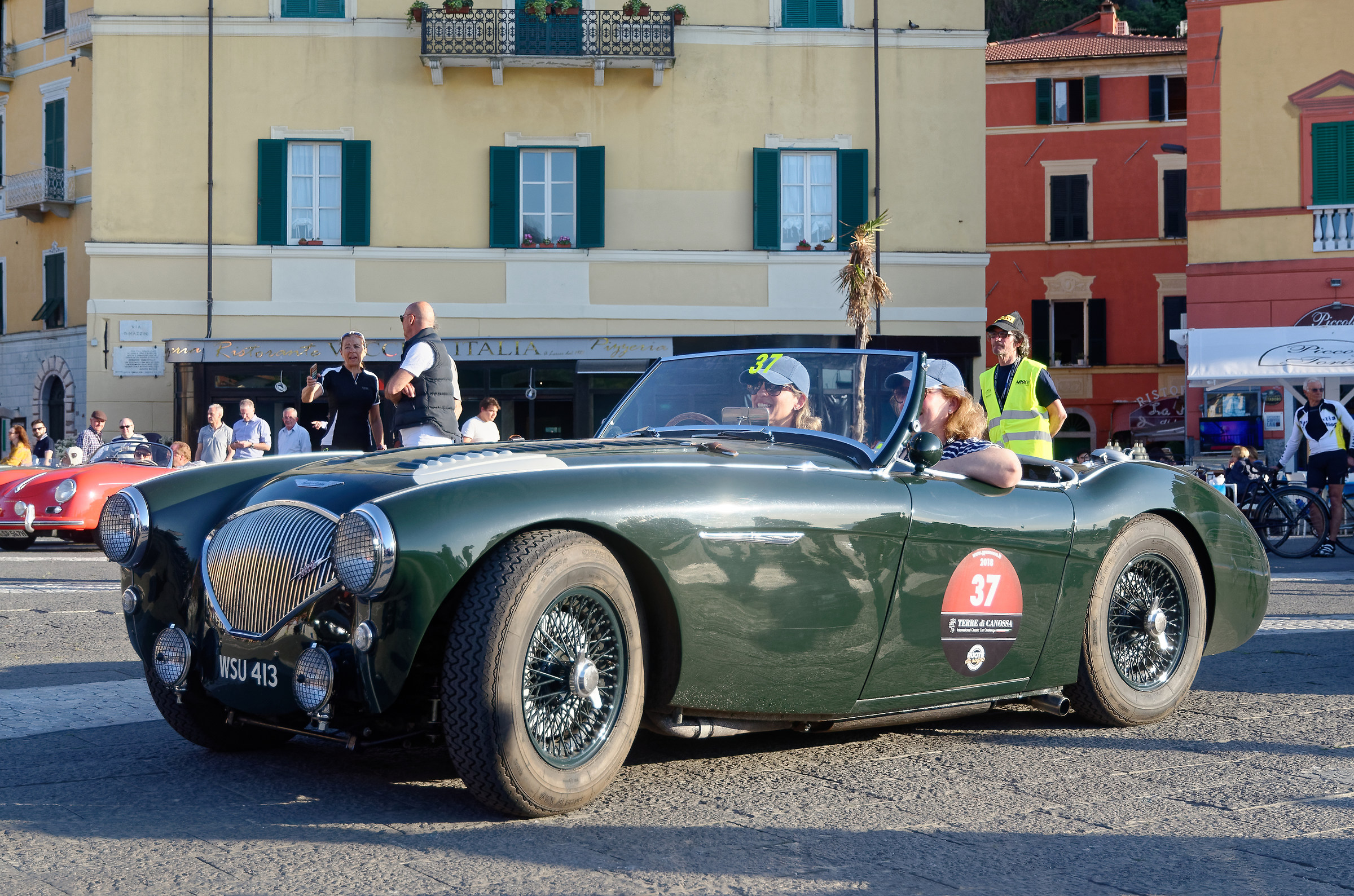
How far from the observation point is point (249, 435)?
53.3ft

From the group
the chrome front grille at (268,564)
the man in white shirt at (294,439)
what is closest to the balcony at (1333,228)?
the man in white shirt at (294,439)

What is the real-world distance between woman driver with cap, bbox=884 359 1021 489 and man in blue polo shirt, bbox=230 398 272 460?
11.8 metres

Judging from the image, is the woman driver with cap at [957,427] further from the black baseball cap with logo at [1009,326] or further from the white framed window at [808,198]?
the white framed window at [808,198]

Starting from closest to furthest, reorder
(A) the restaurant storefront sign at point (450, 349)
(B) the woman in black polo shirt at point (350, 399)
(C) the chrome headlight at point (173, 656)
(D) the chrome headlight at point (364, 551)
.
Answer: (D) the chrome headlight at point (364, 551)
(C) the chrome headlight at point (173, 656)
(B) the woman in black polo shirt at point (350, 399)
(A) the restaurant storefront sign at point (450, 349)

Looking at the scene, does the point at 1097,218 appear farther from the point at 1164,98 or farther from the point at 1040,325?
the point at 1164,98

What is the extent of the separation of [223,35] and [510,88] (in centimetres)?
466

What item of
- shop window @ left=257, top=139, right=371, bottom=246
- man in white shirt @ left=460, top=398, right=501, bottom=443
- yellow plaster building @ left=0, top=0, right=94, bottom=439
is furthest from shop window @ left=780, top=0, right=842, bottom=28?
yellow plaster building @ left=0, top=0, right=94, bottom=439

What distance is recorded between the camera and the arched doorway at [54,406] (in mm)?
30688

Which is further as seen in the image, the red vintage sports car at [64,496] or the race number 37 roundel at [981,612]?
the red vintage sports car at [64,496]

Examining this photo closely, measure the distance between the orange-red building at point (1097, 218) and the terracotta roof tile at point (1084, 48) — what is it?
0.08 m

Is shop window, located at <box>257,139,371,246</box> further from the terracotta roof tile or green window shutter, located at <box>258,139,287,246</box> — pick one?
the terracotta roof tile

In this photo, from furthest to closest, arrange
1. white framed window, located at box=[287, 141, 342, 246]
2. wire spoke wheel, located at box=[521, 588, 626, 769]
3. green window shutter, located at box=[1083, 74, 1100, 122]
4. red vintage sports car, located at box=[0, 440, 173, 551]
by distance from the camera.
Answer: green window shutter, located at box=[1083, 74, 1100, 122], white framed window, located at box=[287, 141, 342, 246], red vintage sports car, located at box=[0, 440, 173, 551], wire spoke wheel, located at box=[521, 588, 626, 769]

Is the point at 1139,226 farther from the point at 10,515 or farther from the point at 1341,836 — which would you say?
the point at 1341,836

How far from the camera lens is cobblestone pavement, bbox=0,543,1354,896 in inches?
126
